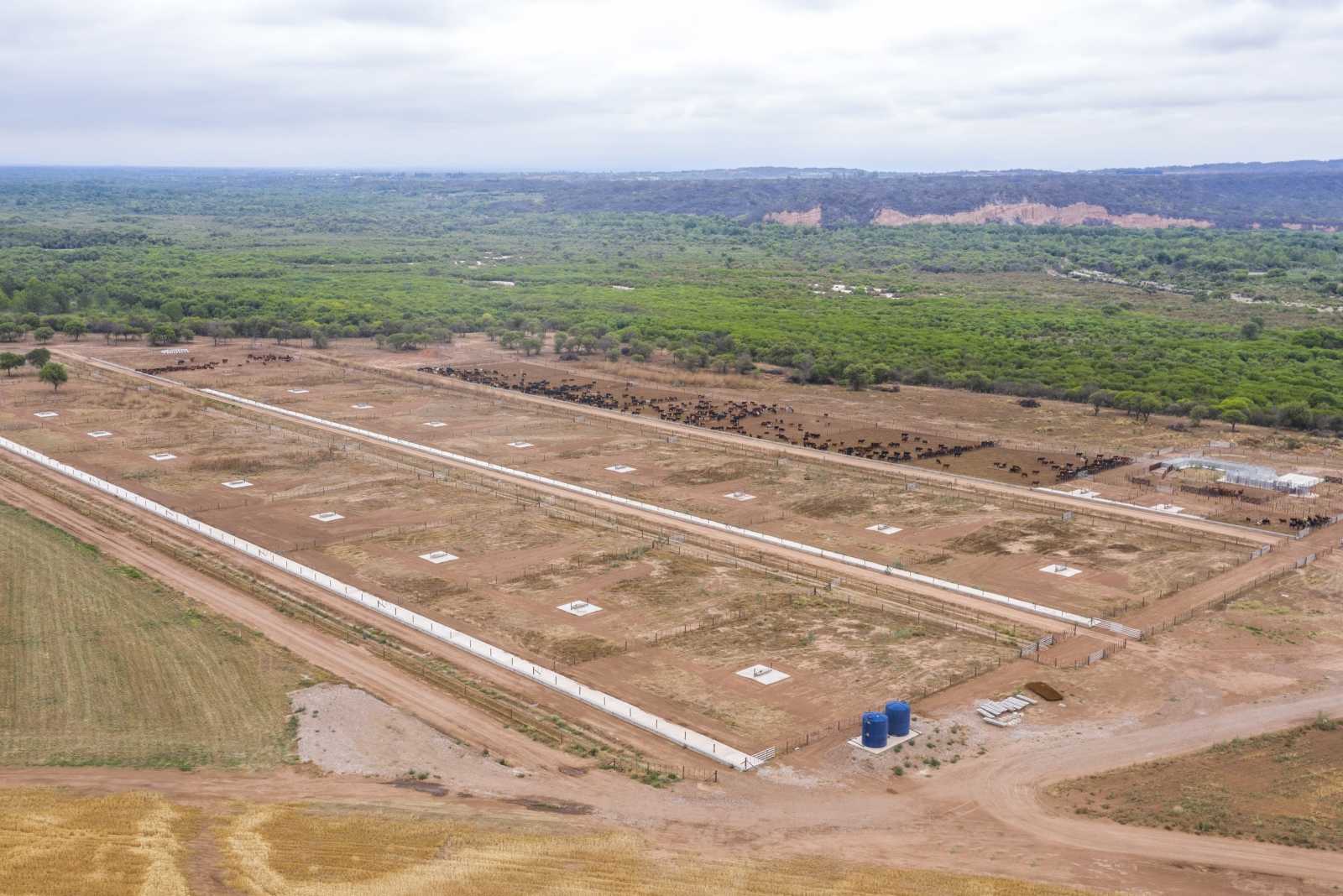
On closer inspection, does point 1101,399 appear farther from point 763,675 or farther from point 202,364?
point 202,364

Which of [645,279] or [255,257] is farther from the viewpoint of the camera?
[255,257]

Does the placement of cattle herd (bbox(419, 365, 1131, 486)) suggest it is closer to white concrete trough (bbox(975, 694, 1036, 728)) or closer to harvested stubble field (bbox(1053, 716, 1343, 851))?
white concrete trough (bbox(975, 694, 1036, 728))

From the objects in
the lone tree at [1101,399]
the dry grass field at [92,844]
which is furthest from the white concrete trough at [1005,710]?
the lone tree at [1101,399]

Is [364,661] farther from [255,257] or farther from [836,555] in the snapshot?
[255,257]

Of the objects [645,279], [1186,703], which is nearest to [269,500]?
[1186,703]

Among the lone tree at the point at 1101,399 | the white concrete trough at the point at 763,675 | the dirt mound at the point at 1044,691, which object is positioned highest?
the lone tree at the point at 1101,399

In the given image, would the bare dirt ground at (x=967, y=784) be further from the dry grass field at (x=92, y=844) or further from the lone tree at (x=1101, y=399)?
the lone tree at (x=1101, y=399)
